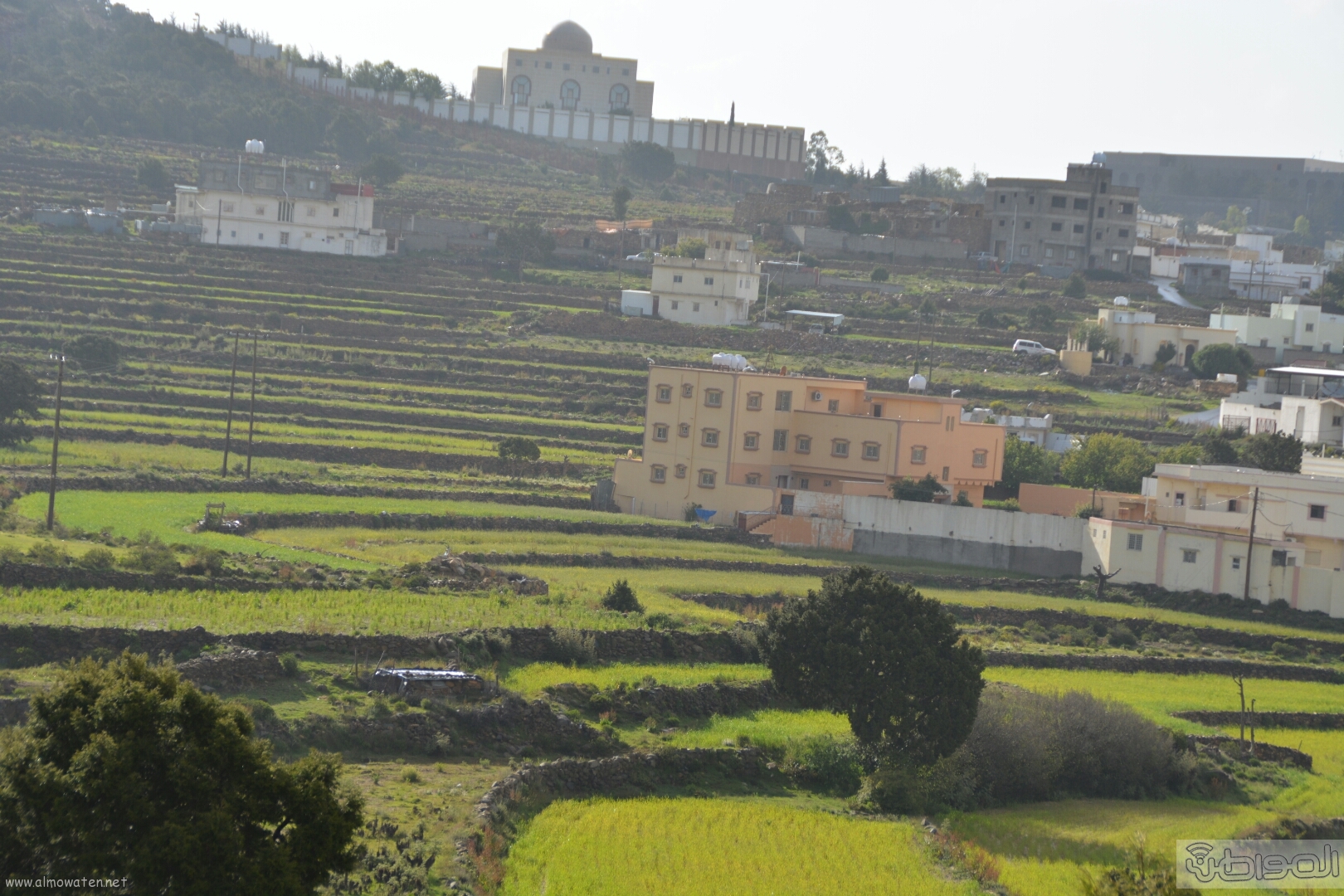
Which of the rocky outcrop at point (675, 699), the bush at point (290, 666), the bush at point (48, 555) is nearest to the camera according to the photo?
the bush at point (290, 666)

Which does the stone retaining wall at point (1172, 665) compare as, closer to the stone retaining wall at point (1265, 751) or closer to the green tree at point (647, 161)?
the stone retaining wall at point (1265, 751)

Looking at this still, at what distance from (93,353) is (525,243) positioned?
109ft

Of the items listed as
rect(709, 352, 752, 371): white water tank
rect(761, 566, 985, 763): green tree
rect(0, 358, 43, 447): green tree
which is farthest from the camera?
rect(709, 352, 752, 371): white water tank

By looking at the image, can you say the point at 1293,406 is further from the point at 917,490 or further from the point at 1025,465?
the point at 917,490

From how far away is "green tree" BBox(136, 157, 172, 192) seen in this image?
3531 inches

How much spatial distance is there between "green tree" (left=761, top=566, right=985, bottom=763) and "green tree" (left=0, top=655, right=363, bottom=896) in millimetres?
12962

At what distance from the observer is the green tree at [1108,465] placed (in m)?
52.2

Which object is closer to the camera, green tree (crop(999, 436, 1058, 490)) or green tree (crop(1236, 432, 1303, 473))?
green tree (crop(1236, 432, 1303, 473))

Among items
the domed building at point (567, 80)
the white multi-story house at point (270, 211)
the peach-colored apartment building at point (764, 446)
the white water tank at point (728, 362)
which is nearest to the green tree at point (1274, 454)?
the peach-colored apartment building at point (764, 446)

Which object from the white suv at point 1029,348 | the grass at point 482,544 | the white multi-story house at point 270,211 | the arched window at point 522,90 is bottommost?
the grass at point 482,544

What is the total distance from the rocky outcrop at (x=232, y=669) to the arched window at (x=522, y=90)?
366 ft

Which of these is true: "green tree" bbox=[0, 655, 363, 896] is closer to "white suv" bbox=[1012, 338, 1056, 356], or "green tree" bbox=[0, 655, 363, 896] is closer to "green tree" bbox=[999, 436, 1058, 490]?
"green tree" bbox=[999, 436, 1058, 490]

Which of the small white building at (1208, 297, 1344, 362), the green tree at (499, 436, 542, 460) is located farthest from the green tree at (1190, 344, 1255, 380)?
the green tree at (499, 436, 542, 460)

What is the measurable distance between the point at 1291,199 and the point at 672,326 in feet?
373
